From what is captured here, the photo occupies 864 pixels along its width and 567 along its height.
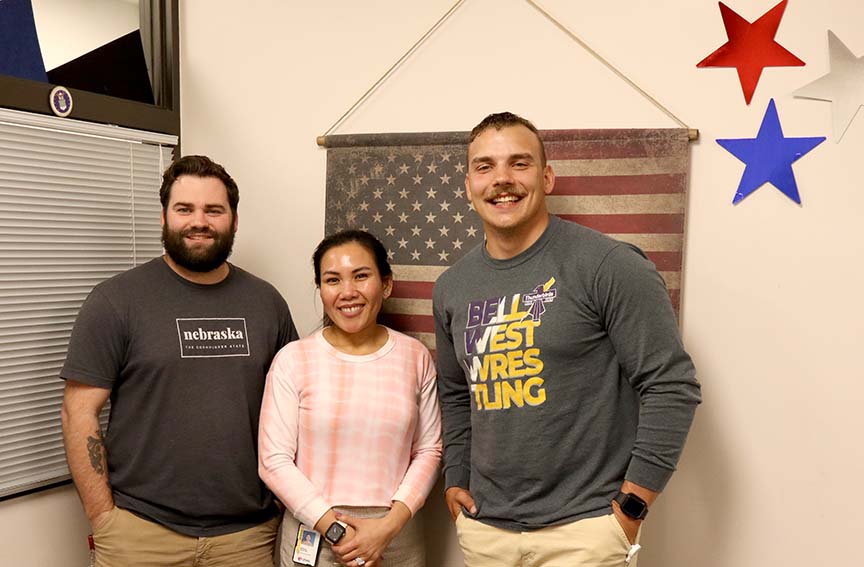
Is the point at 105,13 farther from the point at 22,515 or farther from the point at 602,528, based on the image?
the point at 602,528

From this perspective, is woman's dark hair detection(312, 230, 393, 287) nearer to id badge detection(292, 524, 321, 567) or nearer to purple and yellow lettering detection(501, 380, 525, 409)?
purple and yellow lettering detection(501, 380, 525, 409)

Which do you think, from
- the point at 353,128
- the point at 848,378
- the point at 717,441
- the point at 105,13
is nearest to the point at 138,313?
the point at 353,128

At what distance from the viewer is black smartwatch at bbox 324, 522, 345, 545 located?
1.97 m

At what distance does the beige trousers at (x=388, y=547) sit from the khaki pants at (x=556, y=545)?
295mm

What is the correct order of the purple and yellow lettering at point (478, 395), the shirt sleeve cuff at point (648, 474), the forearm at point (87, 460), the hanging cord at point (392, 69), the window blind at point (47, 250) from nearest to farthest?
the shirt sleeve cuff at point (648, 474) < the purple and yellow lettering at point (478, 395) < the forearm at point (87, 460) < the window blind at point (47, 250) < the hanging cord at point (392, 69)

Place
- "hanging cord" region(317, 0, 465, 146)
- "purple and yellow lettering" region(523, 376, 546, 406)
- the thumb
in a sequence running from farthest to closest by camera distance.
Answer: "hanging cord" region(317, 0, 465, 146) → the thumb → "purple and yellow lettering" region(523, 376, 546, 406)

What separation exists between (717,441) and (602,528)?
648mm

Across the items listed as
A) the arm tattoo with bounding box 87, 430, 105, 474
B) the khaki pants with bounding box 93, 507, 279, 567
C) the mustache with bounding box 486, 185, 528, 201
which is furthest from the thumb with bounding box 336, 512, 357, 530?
the mustache with bounding box 486, 185, 528, 201

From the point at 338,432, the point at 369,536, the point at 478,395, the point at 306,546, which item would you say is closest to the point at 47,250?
the point at 338,432

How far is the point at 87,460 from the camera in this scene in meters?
2.12

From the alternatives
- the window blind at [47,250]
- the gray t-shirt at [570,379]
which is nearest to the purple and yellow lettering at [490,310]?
the gray t-shirt at [570,379]

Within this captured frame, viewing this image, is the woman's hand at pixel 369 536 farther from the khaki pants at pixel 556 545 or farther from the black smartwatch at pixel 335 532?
the khaki pants at pixel 556 545

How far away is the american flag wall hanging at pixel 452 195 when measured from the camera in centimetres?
217

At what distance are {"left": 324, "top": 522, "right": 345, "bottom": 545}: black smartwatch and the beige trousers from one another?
0.06m
